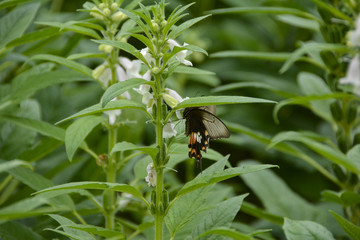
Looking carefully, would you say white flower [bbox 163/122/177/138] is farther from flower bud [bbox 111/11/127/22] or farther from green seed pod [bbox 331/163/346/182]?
green seed pod [bbox 331/163/346/182]

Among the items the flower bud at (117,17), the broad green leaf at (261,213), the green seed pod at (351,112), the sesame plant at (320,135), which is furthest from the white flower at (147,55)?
the green seed pod at (351,112)

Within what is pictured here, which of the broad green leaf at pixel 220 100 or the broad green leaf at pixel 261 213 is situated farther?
the broad green leaf at pixel 261 213

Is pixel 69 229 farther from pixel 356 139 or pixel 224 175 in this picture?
pixel 356 139

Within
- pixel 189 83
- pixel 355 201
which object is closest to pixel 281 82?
pixel 189 83

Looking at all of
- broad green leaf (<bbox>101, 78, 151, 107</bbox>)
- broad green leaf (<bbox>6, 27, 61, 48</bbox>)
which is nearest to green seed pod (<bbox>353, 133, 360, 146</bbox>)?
broad green leaf (<bbox>101, 78, 151, 107</bbox>)

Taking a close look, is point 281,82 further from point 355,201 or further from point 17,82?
point 17,82

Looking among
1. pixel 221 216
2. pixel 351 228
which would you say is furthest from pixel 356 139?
A: pixel 221 216

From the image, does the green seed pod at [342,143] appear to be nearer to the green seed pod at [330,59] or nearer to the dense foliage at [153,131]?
the dense foliage at [153,131]
